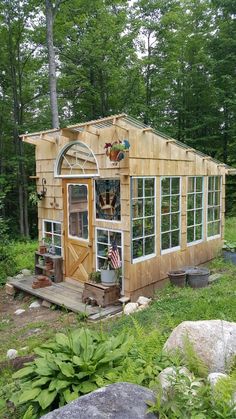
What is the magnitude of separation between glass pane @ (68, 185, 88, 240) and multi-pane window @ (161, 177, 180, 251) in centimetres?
151

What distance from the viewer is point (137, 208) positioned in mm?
5797

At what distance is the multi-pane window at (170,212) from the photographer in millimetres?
6496

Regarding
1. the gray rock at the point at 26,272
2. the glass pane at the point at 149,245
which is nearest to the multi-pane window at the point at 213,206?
the glass pane at the point at 149,245

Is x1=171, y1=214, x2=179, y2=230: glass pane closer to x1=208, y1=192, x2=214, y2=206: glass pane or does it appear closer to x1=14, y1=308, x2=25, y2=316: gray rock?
x1=208, y1=192, x2=214, y2=206: glass pane

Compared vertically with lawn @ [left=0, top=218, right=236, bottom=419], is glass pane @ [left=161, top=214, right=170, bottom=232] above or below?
above

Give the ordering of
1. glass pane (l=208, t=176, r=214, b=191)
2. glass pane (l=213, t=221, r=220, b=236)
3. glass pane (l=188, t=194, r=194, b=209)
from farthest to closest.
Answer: glass pane (l=213, t=221, r=220, b=236)
glass pane (l=208, t=176, r=214, b=191)
glass pane (l=188, t=194, r=194, b=209)

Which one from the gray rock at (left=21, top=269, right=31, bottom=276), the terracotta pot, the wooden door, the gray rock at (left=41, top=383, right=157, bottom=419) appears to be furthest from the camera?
the gray rock at (left=21, top=269, right=31, bottom=276)

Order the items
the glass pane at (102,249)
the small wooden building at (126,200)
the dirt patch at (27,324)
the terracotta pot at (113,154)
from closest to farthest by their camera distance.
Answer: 1. the dirt patch at (27,324)
2. the terracotta pot at (113,154)
3. the small wooden building at (126,200)
4. the glass pane at (102,249)

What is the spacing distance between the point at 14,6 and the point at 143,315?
12336 mm

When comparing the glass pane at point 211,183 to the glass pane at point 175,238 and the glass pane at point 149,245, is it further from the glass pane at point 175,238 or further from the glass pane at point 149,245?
the glass pane at point 149,245

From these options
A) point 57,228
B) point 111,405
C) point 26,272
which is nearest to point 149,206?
point 57,228

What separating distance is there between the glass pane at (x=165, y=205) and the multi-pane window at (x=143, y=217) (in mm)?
333

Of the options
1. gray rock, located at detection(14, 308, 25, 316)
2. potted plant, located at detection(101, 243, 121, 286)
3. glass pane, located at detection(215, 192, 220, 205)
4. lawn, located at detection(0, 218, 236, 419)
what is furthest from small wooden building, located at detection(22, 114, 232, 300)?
gray rock, located at detection(14, 308, 25, 316)

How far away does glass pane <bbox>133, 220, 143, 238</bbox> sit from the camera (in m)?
5.74
